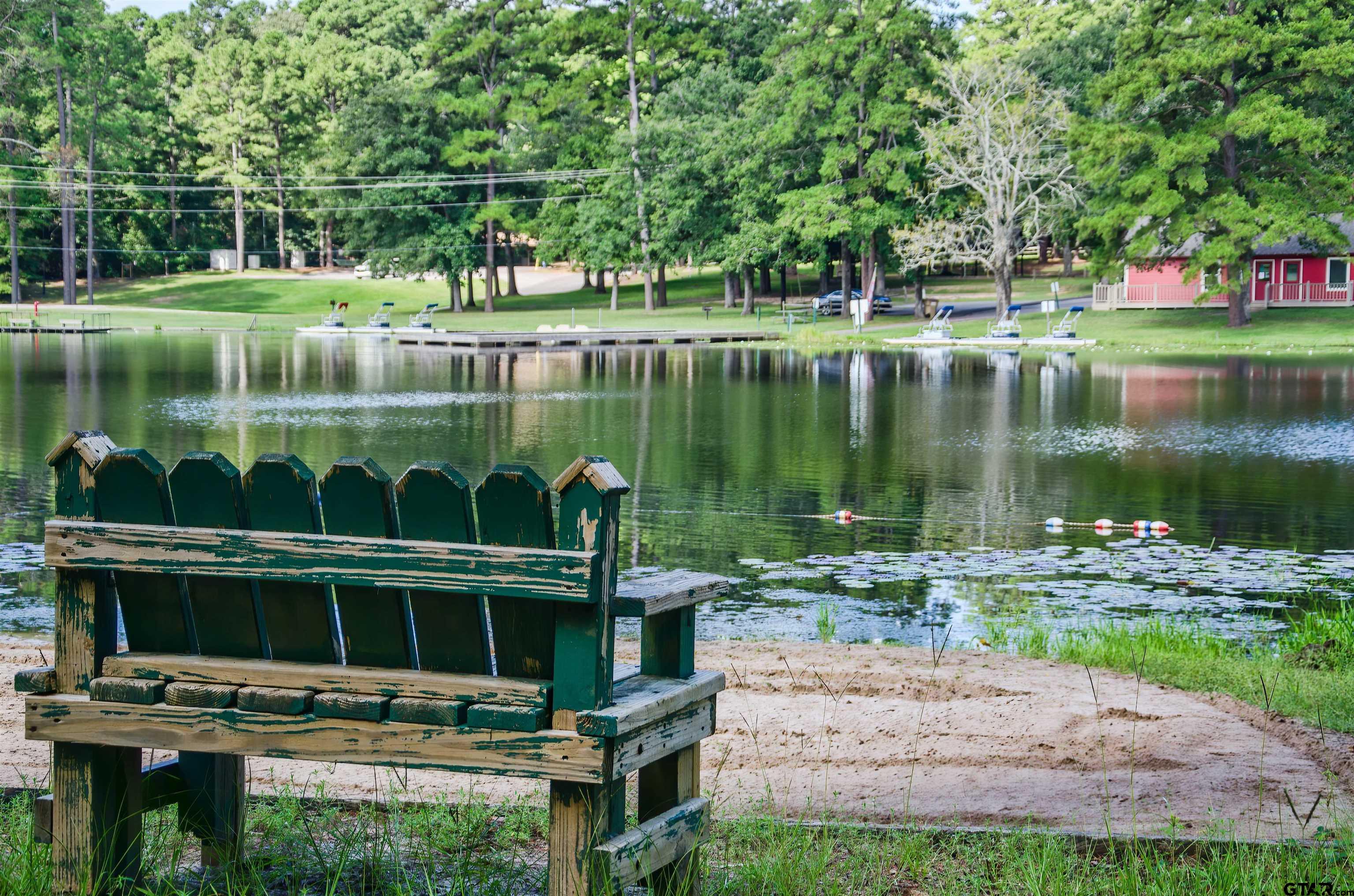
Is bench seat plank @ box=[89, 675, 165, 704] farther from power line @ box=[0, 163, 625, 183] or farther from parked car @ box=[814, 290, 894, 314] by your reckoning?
power line @ box=[0, 163, 625, 183]

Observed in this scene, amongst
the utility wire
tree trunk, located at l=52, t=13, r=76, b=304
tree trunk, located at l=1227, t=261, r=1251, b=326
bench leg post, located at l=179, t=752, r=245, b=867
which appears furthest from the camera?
tree trunk, located at l=52, t=13, r=76, b=304

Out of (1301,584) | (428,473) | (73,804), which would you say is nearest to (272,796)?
(73,804)

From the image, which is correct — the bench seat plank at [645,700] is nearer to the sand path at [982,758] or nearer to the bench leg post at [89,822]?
the sand path at [982,758]

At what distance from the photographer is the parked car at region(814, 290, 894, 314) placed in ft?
210

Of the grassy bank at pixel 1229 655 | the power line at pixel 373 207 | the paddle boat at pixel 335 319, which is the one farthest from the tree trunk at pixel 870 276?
the grassy bank at pixel 1229 655

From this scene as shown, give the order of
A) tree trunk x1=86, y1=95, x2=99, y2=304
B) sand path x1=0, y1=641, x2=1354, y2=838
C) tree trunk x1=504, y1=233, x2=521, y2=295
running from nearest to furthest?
sand path x1=0, y1=641, x2=1354, y2=838 → tree trunk x1=504, y1=233, x2=521, y2=295 → tree trunk x1=86, y1=95, x2=99, y2=304

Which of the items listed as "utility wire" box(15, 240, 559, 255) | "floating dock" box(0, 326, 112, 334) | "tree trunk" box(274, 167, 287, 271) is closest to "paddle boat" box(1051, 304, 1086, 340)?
"utility wire" box(15, 240, 559, 255)

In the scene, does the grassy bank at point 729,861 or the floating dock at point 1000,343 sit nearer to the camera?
the grassy bank at point 729,861

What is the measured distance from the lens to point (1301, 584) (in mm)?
11500

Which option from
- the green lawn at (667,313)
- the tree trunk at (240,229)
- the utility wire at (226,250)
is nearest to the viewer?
the green lawn at (667,313)

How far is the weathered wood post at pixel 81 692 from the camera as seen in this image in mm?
3469

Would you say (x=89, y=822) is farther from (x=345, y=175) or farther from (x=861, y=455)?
(x=345, y=175)

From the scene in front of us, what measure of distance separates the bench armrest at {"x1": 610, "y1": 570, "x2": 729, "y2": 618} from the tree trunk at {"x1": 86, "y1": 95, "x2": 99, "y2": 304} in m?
82.2

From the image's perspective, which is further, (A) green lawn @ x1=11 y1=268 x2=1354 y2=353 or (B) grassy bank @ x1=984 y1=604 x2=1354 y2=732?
(A) green lawn @ x1=11 y1=268 x2=1354 y2=353
